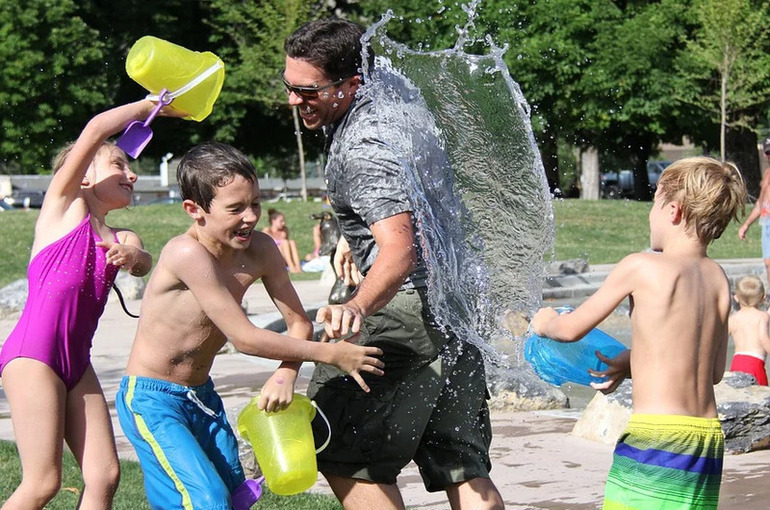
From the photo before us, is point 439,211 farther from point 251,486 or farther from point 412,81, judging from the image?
point 251,486

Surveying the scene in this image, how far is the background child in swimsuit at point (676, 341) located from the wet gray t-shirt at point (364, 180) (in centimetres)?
64

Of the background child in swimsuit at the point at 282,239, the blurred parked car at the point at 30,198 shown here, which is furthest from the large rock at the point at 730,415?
the blurred parked car at the point at 30,198

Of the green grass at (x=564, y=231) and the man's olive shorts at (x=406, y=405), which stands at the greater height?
the man's olive shorts at (x=406, y=405)

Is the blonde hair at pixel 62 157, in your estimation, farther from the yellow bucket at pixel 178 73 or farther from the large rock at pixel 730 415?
the large rock at pixel 730 415

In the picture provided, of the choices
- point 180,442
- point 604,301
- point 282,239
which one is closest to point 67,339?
point 180,442

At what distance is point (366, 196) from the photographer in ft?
11.6

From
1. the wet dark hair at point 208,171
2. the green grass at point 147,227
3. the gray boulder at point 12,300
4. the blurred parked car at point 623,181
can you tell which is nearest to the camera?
the wet dark hair at point 208,171

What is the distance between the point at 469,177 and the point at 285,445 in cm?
145

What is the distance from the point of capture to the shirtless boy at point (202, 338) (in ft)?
11.6

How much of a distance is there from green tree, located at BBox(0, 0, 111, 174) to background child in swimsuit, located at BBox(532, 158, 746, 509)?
96.8 feet

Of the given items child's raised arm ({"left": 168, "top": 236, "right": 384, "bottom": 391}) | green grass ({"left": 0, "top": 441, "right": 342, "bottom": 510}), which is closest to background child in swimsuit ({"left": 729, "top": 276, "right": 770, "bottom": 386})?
green grass ({"left": 0, "top": 441, "right": 342, "bottom": 510})

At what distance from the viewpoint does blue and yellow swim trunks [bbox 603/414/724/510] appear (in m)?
3.38

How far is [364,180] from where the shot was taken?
3.56 metres

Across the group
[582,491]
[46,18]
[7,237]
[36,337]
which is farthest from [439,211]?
[46,18]
